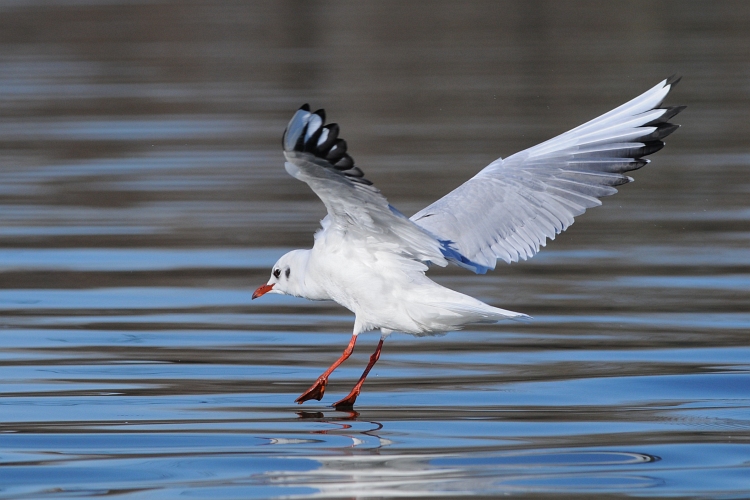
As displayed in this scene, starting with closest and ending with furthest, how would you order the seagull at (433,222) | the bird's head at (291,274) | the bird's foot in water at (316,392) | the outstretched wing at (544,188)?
the seagull at (433,222) → the bird's foot in water at (316,392) → the bird's head at (291,274) → the outstretched wing at (544,188)

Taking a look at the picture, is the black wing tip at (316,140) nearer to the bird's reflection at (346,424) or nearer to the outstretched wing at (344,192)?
the outstretched wing at (344,192)

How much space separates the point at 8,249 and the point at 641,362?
258 inches

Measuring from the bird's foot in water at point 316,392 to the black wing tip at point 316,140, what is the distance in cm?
164

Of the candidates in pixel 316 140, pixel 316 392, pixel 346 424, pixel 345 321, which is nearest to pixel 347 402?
pixel 316 392

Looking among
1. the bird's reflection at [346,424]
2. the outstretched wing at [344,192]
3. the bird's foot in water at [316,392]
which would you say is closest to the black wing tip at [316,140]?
the outstretched wing at [344,192]

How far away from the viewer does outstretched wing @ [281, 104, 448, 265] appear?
686 centimetres

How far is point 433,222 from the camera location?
8883 millimetres

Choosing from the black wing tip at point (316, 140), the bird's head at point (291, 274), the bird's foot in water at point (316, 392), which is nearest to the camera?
the black wing tip at point (316, 140)

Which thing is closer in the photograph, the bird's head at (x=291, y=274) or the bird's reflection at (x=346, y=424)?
the bird's reflection at (x=346, y=424)

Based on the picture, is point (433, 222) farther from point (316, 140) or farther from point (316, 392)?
point (316, 140)

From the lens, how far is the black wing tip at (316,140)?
6.82m

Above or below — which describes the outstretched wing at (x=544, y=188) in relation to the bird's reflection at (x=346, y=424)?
above

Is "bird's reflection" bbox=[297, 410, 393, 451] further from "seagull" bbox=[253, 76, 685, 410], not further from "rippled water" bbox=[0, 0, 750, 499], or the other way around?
"seagull" bbox=[253, 76, 685, 410]

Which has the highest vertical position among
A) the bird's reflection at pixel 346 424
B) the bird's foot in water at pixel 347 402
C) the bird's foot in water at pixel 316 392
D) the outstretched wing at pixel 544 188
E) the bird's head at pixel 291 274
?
the outstretched wing at pixel 544 188
